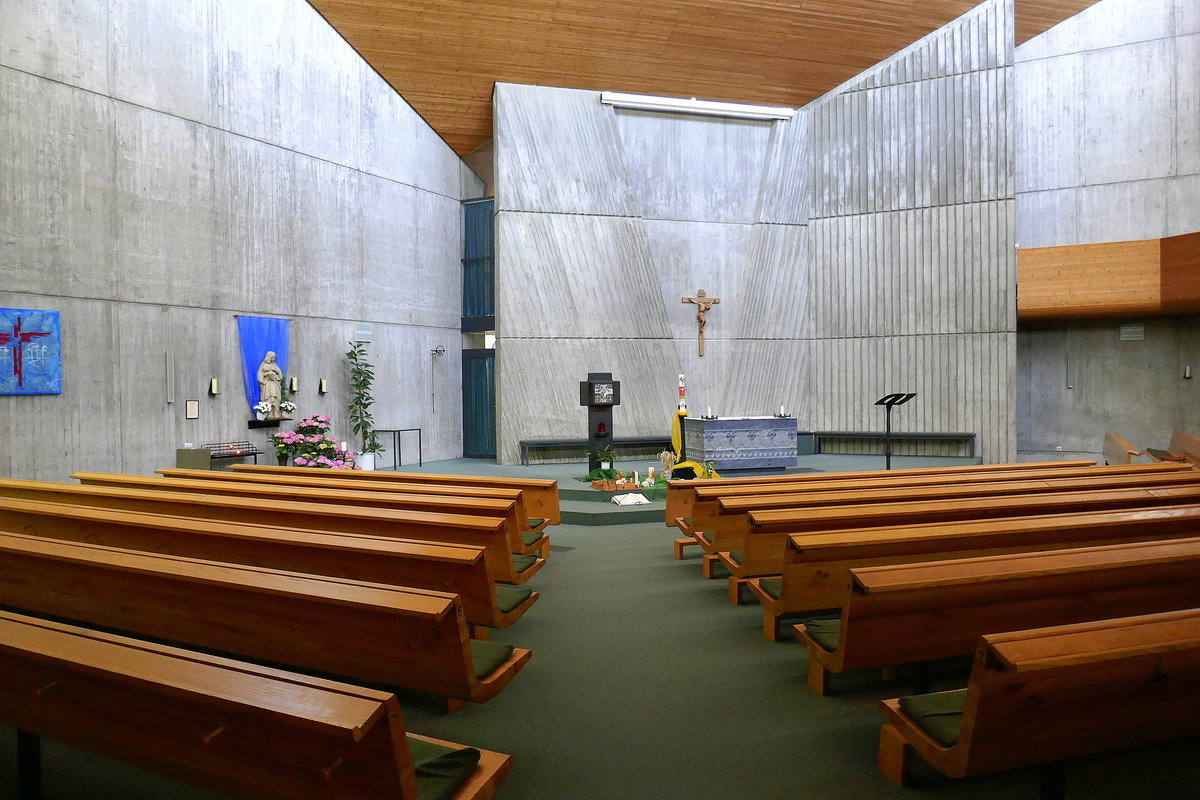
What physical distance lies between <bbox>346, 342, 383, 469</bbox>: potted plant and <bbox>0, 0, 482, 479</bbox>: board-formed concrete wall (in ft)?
0.54

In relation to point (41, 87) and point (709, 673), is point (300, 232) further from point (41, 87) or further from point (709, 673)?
point (709, 673)

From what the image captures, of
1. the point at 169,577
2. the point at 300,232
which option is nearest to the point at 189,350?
the point at 300,232

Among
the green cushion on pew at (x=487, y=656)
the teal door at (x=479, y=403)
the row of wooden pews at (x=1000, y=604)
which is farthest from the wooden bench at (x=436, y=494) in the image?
the teal door at (x=479, y=403)

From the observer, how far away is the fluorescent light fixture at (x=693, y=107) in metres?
11.3

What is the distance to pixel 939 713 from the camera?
1.86 metres

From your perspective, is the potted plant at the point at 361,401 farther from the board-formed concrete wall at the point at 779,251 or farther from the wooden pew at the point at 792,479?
the wooden pew at the point at 792,479

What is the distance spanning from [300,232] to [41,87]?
299 centimetres

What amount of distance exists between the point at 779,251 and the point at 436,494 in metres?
9.17

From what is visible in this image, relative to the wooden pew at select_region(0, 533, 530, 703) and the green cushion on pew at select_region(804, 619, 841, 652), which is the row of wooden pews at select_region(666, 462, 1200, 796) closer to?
the green cushion on pew at select_region(804, 619, 841, 652)

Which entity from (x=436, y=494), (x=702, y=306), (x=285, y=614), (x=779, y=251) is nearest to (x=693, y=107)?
(x=779, y=251)

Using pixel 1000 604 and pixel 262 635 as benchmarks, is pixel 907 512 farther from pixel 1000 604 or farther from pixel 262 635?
pixel 262 635

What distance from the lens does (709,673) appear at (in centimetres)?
287

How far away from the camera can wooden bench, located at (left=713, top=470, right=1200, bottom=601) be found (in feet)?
10.2

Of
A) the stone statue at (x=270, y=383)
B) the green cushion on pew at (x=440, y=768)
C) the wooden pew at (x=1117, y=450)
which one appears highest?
the stone statue at (x=270, y=383)
